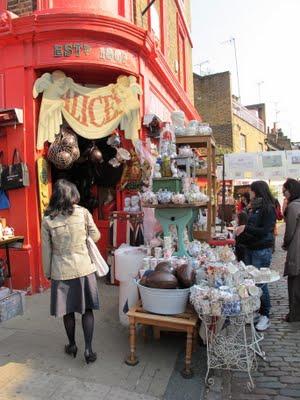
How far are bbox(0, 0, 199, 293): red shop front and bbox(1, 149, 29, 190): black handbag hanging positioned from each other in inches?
4.2

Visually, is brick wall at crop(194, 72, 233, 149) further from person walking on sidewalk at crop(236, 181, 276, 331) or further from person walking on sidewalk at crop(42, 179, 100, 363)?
person walking on sidewalk at crop(42, 179, 100, 363)

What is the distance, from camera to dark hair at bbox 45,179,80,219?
3.66 m

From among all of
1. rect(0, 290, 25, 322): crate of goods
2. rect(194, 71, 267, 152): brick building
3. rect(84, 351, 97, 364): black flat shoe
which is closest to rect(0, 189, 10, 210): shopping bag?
rect(0, 290, 25, 322): crate of goods

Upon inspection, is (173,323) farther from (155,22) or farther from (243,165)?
(243,165)

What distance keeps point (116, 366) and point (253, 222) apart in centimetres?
241

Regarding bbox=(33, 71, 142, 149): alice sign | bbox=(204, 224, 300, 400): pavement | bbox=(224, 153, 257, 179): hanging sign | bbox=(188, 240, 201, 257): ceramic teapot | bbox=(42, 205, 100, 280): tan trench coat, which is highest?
bbox=(33, 71, 142, 149): alice sign

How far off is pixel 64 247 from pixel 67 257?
102 mm

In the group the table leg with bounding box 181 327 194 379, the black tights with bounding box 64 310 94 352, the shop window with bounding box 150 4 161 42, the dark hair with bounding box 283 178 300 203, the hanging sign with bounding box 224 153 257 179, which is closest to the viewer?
the table leg with bounding box 181 327 194 379

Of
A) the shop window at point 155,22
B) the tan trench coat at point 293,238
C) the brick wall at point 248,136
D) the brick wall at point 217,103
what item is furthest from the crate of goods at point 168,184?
the brick wall at point 248,136

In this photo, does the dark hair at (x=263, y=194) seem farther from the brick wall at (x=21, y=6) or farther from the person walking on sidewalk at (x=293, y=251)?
the brick wall at (x=21, y=6)

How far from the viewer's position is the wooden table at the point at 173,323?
3.48 meters

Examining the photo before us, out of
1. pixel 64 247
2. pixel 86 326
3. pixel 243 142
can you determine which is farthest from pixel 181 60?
pixel 243 142

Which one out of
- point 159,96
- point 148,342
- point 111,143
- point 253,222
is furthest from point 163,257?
point 159,96

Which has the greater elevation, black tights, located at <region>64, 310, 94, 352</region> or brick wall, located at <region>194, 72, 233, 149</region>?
brick wall, located at <region>194, 72, 233, 149</region>
